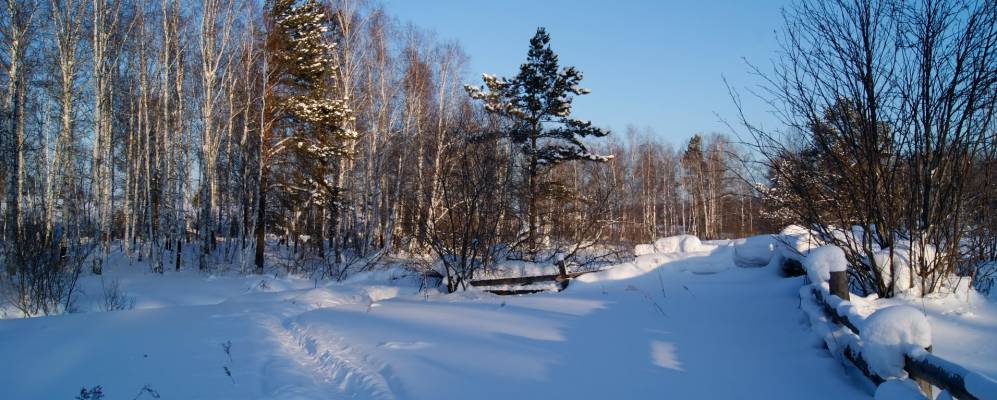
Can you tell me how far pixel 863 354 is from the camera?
344 centimetres

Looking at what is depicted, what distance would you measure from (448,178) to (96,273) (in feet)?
33.3

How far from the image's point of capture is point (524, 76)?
19.0 metres

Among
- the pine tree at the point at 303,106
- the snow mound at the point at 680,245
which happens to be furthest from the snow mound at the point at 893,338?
the pine tree at the point at 303,106

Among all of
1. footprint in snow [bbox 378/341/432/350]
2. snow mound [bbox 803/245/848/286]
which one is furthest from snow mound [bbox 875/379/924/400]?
footprint in snow [bbox 378/341/432/350]

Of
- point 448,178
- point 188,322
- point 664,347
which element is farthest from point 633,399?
point 448,178

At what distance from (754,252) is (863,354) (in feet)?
28.2

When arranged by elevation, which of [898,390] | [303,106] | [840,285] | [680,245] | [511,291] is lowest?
[511,291]

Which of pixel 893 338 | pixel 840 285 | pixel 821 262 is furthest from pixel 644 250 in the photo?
pixel 893 338

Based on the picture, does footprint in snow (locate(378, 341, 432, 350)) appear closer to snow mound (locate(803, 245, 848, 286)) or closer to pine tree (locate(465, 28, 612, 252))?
snow mound (locate(803, 245, 848, 286))

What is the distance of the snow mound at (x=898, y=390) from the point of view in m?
2.85

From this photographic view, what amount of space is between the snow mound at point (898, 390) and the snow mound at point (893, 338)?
112mm

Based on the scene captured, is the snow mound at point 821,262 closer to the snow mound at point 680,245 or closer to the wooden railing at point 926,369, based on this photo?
the wooden railing at point 926,369

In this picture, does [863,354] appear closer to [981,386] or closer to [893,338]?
[893,338]

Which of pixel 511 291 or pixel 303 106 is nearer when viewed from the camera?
pixel 511 291
